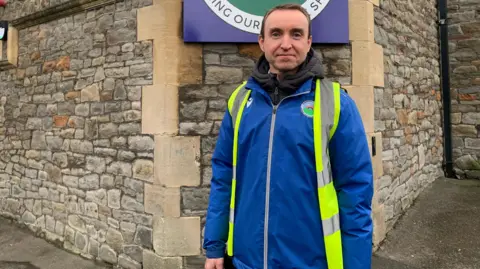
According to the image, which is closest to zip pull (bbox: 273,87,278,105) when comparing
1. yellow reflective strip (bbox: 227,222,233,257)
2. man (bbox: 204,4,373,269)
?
man (bbox: 204,4,373,269)

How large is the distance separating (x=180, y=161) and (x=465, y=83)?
5.40m

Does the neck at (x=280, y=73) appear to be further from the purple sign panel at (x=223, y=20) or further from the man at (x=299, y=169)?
the purple sign panel at (x=223, y=20)

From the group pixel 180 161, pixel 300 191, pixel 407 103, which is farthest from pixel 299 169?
pixel 407 103

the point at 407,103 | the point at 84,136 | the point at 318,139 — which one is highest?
the point at 407,103

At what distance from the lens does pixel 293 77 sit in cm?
152

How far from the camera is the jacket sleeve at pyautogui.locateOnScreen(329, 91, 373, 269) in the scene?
4.65 feet

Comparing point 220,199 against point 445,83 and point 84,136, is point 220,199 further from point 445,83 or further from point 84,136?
point 445,83

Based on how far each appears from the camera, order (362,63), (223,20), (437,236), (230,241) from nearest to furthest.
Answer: (230,241) → (223,20) → (362,63) → (437,236)

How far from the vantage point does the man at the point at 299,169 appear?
143cm

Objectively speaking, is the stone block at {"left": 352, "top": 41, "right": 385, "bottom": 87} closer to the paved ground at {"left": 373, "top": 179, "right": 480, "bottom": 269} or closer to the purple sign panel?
the purple sign panel

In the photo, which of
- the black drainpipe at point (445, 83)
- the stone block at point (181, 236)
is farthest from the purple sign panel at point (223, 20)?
the black drainpipe at point (445, 83)

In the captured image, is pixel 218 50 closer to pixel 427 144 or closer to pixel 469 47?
pixel 427 144

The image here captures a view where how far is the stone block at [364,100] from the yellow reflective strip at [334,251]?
2601 mm

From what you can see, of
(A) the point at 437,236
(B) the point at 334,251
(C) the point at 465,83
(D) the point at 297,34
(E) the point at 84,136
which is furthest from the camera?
(C) the point at 465,83
